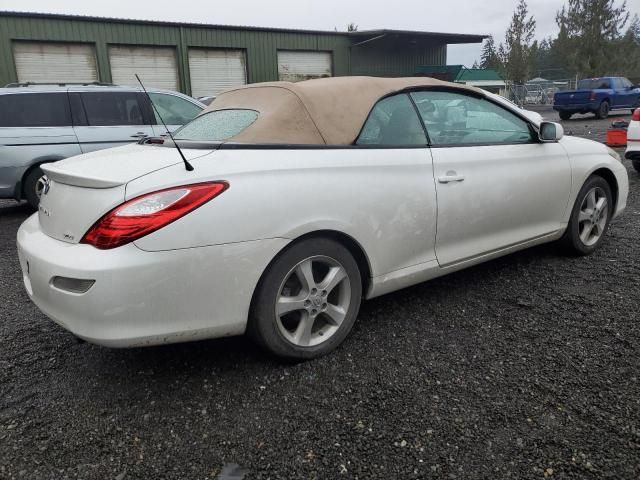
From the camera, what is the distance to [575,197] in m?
4.05

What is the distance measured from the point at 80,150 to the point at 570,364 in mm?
6424

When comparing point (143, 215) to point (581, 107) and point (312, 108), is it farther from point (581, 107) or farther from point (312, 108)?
point (581, 107)

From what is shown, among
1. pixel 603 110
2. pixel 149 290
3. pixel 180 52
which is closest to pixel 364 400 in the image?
pixel 149 290

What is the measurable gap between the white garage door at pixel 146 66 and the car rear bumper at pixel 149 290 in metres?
18.8

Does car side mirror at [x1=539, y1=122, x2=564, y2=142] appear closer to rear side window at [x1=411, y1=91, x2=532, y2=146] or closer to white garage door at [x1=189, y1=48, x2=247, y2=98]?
rear side window at [x1=411, y1=91, x2=532, y2=146]

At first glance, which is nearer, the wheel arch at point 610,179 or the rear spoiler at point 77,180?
the rear spoiler at point 77,180

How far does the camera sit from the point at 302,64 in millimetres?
23844

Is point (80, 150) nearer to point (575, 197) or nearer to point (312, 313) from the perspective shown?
point (312, 313)

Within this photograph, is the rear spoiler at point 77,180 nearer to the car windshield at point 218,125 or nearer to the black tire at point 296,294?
the car windshield at point 218,125

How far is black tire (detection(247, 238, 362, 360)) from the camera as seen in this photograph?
8.10 ft

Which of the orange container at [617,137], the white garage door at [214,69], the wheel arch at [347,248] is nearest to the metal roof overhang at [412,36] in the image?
the white garage door at [214,69]

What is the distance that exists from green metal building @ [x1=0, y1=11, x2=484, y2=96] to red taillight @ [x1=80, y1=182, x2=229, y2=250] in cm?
1879

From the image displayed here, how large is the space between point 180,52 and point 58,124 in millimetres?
15059

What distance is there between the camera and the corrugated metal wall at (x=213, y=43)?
17.7m
